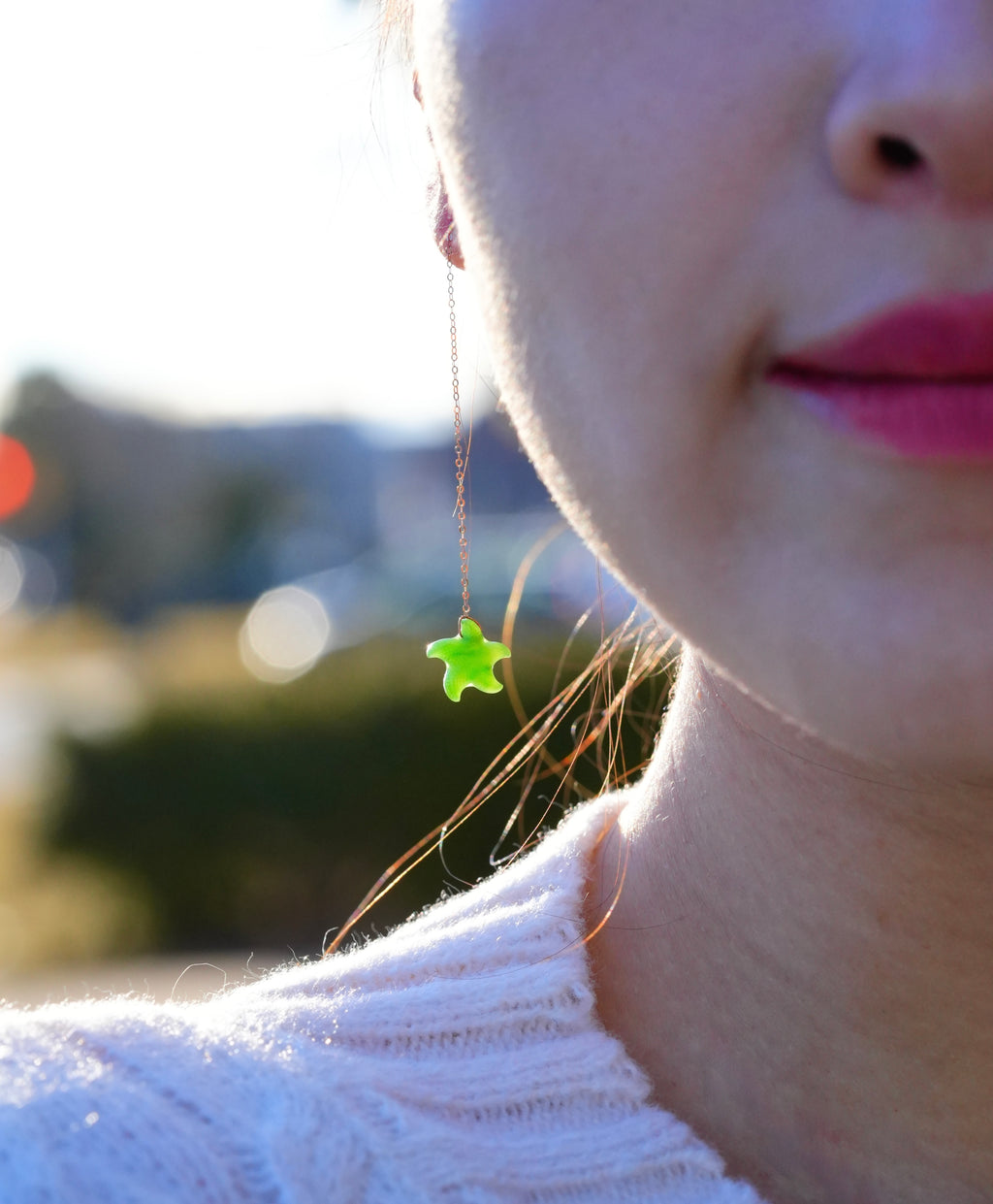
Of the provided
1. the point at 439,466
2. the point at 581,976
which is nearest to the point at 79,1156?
the point at 581,976

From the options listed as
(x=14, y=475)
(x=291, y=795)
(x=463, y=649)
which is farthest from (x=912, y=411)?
(x=14, y=475)

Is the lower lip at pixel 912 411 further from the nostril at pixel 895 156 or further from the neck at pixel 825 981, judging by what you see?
the neck at pixel 825 981

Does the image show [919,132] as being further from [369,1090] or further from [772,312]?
[369,1090]

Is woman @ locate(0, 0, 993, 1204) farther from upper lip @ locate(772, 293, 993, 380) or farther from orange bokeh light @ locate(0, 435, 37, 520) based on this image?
orange bokeh light @ locate(0, 435, 37, 520)

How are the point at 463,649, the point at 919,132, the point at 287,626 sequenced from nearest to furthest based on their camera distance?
the point at 919,132, the point at 463,649, the point at 287,626

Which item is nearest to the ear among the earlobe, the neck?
the earlobe
